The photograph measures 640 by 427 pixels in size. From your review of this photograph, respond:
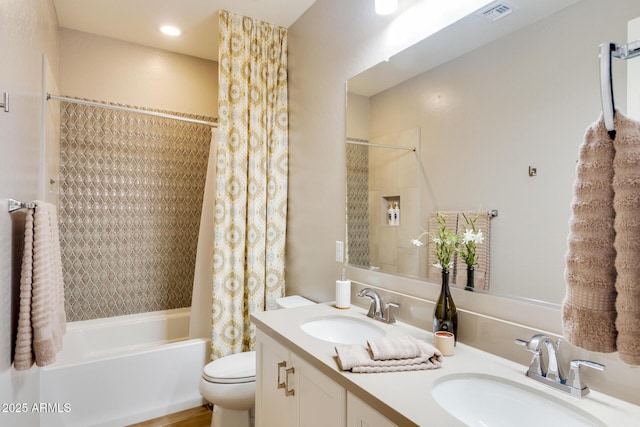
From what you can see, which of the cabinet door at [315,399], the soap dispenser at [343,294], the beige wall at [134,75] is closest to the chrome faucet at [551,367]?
the cabinet door at [315,399]

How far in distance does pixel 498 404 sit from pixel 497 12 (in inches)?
49.5

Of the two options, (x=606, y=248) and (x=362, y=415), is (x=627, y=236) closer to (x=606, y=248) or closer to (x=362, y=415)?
(x=606, y=248)

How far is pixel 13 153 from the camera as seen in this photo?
1394 mm

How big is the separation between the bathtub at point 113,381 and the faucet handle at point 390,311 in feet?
4.70

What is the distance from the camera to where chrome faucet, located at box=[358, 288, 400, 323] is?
156 cm

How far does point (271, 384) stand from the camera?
1.50 m

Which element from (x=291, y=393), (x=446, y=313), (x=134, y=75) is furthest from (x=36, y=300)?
(x=134, y=75)

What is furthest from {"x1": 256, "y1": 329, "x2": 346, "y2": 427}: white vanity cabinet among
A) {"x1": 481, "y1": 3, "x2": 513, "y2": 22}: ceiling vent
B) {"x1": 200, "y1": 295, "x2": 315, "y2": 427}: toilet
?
{"x1": 481, "y1": 3, "x2": 513, "y2": 22}: ceiling vent

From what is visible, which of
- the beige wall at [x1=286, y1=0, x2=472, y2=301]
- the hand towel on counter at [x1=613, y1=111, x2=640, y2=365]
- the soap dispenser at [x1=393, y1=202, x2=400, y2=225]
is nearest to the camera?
the hand towel on counter at [x1=613, y1=111, x2=640, y2=365]

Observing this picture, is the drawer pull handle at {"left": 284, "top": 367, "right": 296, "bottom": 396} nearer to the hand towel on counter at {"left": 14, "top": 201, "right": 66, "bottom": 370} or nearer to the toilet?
the toilet

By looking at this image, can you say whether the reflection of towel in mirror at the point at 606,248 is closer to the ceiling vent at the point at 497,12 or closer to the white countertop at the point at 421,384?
the white countertop at the point at 421,384

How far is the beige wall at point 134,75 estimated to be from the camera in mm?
2723

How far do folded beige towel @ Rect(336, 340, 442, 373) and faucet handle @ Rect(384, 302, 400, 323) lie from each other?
422mm

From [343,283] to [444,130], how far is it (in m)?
0.86
